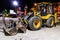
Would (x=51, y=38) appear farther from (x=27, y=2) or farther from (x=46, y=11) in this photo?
(x=27, y=2)

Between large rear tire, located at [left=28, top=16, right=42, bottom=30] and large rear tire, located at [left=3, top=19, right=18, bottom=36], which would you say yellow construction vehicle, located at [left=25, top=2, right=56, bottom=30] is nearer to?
large rear tire, located at [left=28, top=16, right=42, bottom=30]

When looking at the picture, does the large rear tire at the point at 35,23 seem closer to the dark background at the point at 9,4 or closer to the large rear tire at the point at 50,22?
the large rear tire at the point at 50,22

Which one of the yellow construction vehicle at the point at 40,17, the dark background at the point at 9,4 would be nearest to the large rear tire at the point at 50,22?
the yellow construction vehicle at the point at 40,17

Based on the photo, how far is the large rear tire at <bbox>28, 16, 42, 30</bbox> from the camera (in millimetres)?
9083

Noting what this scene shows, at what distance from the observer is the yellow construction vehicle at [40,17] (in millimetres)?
9152

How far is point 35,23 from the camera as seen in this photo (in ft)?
30.5

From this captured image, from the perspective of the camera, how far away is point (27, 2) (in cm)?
1694

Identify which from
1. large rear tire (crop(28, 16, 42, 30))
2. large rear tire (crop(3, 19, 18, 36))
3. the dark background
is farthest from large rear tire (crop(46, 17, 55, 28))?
the dark background

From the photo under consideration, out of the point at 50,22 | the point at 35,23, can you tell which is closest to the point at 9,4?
the point at 50,22

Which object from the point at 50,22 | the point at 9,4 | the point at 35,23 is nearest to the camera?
Result: the point at 35,23

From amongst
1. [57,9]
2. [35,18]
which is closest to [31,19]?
[35,18]

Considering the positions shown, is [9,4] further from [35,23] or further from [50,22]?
[35,23]

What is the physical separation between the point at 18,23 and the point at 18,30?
526 millimetres

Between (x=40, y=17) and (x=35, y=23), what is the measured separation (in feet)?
1.68
